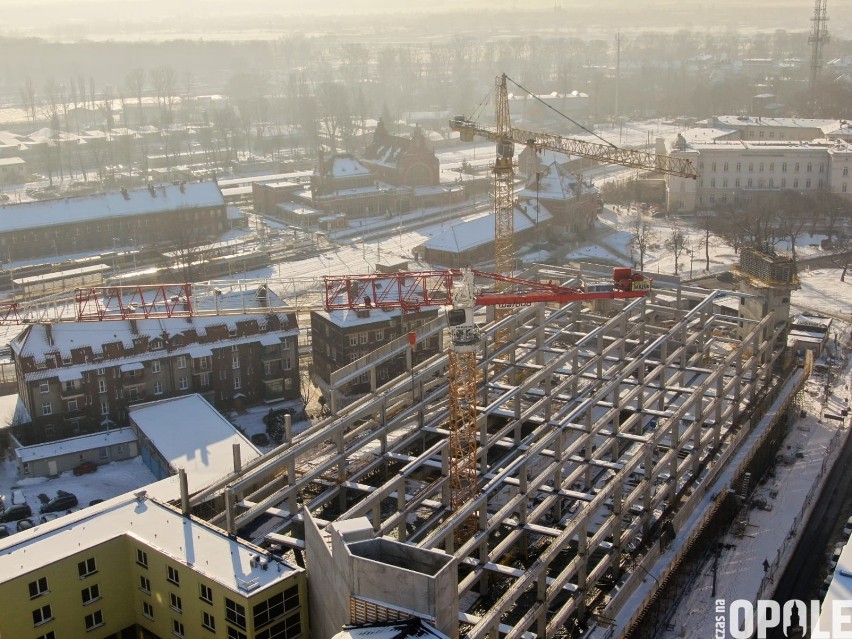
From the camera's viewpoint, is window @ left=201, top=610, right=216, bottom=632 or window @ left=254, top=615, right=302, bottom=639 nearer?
window @ left=254, top=615, right=302, bottom=639

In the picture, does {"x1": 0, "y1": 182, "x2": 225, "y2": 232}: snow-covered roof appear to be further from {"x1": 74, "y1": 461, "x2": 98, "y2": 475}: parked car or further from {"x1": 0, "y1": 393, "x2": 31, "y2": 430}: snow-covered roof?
{"x1": 74, "y1": 461, "x2": 98, "y2": 475}: parked car

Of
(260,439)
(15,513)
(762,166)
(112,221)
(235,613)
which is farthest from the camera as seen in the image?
(762,166)

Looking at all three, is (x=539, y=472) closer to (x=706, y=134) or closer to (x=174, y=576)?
(x=174, y=576)

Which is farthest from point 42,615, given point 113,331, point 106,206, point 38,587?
point 106,206

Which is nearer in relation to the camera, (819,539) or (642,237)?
(819,539)

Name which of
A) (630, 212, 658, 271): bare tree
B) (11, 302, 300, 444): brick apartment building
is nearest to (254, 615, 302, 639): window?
(11, 302, 300, 444): brick apartment building

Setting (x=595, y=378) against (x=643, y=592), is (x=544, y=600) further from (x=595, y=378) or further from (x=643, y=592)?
(x=595, y=378)
